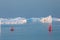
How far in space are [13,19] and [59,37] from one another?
631 millimetres

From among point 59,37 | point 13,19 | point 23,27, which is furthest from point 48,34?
point 13,19

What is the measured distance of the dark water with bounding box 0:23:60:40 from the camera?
2.21 m

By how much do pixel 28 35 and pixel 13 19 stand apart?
28cm

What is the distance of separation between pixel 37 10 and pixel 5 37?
53cm

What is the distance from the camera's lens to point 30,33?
2.25 m

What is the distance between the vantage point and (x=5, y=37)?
86.4 inches

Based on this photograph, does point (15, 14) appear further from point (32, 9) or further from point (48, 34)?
point (48, 34)

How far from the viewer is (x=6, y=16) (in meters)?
2.22

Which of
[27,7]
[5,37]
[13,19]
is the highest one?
[27,7]

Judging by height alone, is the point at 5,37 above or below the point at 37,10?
below

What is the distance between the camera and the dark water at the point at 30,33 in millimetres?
2207

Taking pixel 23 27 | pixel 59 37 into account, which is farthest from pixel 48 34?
pixel 23 27

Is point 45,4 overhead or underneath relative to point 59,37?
overhead

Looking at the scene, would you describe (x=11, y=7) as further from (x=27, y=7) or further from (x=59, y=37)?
(x=59, y=37)
